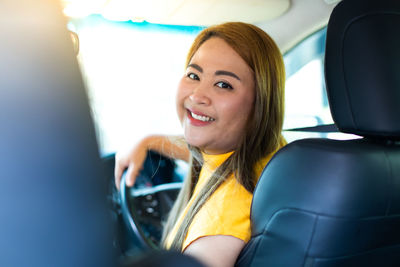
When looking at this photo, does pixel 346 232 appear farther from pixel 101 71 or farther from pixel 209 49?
pixel 101 71

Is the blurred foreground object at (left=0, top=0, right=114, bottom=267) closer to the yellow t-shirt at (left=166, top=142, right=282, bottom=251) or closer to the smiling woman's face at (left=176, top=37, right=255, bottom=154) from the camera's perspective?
the yellow t-shirt at (left=166, top=142, right=282, bottom=251)

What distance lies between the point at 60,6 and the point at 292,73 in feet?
6.12

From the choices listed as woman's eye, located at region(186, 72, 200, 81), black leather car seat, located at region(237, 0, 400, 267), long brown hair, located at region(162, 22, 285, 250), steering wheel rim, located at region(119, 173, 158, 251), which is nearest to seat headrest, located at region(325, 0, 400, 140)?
black leather car seat, located at region(237, 0, 400, 267)

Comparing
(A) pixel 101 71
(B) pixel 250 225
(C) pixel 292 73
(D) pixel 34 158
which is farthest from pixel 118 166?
(D) pixel 34 158

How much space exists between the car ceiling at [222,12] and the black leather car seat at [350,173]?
716mm

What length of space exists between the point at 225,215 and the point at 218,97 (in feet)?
1.25

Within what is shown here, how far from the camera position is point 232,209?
3.71 feet

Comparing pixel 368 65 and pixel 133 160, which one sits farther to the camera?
pixel 133 160

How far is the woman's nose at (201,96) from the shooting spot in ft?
4.29

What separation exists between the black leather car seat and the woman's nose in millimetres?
385

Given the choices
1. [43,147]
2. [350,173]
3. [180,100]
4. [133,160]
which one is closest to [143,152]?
[133,160]

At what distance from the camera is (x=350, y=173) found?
88 centimetres

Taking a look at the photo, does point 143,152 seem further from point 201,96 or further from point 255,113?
point 255,113

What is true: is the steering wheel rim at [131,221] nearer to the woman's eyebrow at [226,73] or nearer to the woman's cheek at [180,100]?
the woman's cheek at [180,100]
